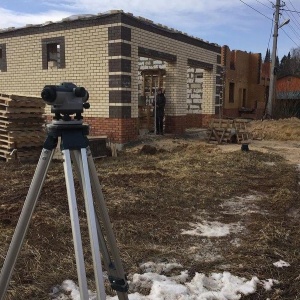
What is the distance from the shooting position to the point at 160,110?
12695mm

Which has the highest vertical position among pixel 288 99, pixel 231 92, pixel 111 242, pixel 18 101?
pixel 231 92

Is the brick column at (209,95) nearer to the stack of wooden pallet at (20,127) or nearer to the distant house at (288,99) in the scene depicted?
the distant house at (288,99)

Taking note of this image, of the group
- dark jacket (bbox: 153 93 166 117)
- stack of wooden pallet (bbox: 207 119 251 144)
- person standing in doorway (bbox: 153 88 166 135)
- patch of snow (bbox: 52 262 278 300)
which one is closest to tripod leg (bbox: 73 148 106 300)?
patch of snow (bbox: 52 262 278 300)

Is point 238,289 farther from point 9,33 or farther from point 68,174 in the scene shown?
point 9,33

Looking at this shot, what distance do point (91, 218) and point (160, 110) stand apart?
445 inches

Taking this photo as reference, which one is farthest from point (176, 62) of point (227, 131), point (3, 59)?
point (3, 59)

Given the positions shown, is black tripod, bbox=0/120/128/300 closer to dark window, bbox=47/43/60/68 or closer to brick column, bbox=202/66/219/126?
dark window, bbox=47/43/60/68

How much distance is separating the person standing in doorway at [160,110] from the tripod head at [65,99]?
35.4 feet

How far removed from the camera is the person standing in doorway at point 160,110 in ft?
41.1

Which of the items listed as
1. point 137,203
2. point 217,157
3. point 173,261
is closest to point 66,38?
point 217,157

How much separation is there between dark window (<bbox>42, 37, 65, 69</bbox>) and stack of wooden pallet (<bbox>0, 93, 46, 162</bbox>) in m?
3.07

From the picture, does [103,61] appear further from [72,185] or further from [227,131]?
[72,185]

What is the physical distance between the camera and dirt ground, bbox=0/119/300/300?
316cm

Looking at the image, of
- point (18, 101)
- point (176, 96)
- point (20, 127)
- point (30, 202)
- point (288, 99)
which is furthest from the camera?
point (288, 99)
